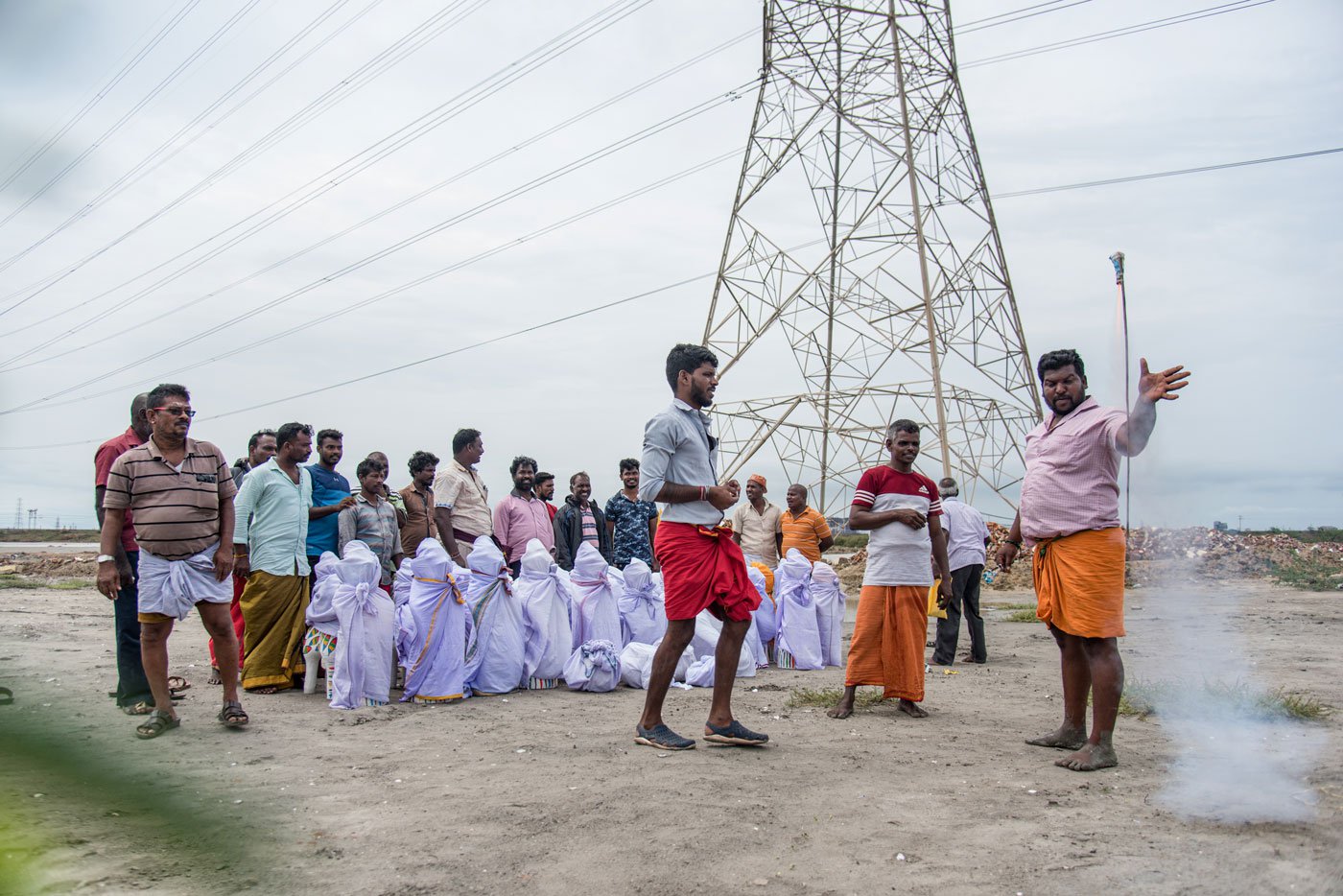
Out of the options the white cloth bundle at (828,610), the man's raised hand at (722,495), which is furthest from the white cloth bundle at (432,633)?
the white cloth bundle at (828,610)

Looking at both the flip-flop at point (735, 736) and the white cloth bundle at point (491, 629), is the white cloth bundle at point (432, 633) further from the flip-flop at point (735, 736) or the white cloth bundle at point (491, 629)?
the flip-flop at point (735, 736)

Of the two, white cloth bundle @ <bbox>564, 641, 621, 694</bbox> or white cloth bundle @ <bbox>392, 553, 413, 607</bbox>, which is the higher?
white cloth bundle @ <bbox>392, 553, 413, 607</bbox>

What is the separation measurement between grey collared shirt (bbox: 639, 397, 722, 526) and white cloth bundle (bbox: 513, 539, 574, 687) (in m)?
2.29

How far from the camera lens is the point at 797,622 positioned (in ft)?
26.7

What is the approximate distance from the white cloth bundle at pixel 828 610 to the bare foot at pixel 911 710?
2.31 meters

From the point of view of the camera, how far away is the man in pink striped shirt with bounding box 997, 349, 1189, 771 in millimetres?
4398

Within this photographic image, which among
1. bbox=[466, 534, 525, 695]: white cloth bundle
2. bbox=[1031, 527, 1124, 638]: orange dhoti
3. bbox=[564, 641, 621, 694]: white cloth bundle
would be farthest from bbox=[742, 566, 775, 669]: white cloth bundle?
bbox=[1031, 527, 1124, 638]: orange dhoti

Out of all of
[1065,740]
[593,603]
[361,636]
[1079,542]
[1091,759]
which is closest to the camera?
[1091,759]

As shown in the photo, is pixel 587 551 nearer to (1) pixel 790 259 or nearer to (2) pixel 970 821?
(2) pixel 970 821

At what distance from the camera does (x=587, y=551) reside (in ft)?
24.6

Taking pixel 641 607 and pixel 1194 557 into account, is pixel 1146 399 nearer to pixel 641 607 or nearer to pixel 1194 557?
pixel 1194 557

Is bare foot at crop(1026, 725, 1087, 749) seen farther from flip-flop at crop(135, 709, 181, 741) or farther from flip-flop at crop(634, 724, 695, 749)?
flip-flop at crop(135, 709, 181, 741)

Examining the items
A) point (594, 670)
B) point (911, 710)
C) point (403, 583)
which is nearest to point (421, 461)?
point (403, 583)

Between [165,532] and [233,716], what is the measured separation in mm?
1016
